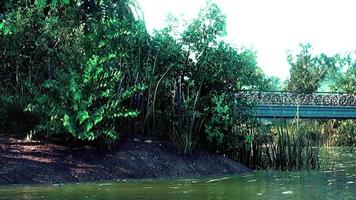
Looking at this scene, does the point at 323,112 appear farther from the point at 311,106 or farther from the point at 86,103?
the point at 86,103

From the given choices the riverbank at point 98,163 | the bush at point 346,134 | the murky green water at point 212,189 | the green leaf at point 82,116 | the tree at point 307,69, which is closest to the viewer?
the murky green water at point 212,189

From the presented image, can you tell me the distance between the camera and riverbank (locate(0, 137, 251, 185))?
10438mm

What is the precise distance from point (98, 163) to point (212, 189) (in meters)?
2.99

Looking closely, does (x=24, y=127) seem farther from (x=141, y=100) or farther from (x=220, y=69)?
(x=220, y=69)

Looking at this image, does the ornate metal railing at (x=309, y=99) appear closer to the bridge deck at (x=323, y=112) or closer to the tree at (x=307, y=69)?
the bridge deck at (x=323, y=112)

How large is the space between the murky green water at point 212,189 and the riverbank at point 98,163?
2.22 ft

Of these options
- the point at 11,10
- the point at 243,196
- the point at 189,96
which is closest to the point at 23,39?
the point at 11,10

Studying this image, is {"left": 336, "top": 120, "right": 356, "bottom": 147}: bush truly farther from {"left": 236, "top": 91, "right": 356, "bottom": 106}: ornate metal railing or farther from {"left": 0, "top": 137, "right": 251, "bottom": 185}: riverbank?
{"left": 0, "top": 137, "right": 251, "bottom": 185}: riverbank

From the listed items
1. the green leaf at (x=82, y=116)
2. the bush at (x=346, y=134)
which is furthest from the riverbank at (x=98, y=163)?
the bush at (x=346, y=134)

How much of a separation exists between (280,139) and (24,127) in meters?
5.27

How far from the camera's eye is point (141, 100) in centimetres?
1250

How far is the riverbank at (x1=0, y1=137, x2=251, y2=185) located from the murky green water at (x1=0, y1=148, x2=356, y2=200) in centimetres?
68

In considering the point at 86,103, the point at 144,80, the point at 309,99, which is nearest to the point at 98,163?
the point at 86,103

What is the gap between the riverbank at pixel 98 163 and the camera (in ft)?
34.2
